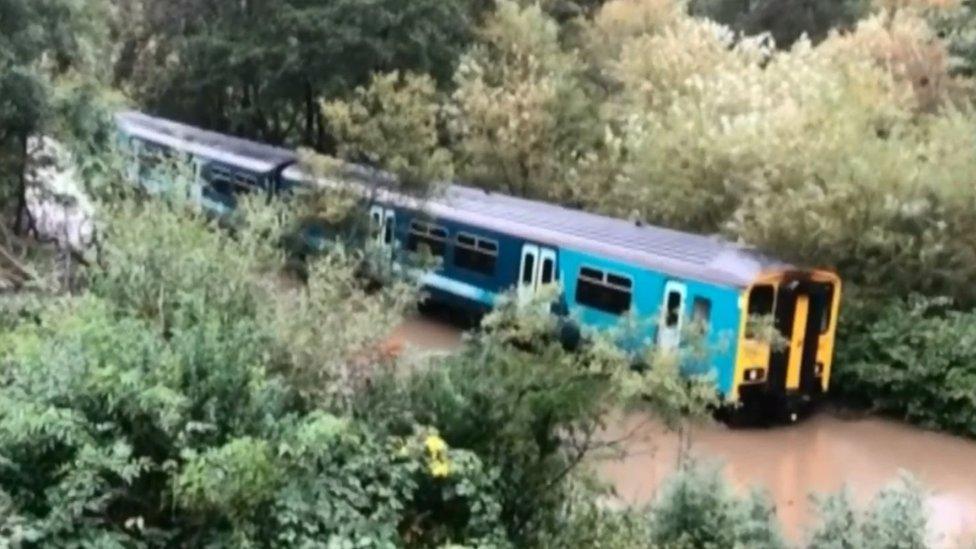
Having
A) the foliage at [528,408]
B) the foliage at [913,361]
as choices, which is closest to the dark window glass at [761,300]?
the foliage at [913,361]

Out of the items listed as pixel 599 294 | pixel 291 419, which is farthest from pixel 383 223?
pixel 291 419

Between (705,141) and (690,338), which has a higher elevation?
(705,141)

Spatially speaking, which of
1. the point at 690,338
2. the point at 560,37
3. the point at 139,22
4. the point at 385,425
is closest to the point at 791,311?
the point at 690,338

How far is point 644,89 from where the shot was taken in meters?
19.6

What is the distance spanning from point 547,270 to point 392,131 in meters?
2.65

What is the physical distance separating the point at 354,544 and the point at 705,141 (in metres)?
10.5

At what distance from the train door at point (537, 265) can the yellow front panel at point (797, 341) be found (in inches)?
121

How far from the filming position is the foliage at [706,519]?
8578mm

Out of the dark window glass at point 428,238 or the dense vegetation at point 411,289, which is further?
the dark window glass at point 428,238

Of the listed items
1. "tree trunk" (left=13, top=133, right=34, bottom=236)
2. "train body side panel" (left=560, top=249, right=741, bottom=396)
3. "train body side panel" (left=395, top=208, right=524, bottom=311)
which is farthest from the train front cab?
"tree trunk" (left=13, top=133, right=34, bottom=236)

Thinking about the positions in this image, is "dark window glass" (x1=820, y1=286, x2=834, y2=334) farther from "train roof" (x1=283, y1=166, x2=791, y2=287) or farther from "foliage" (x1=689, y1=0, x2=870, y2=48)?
"foliage" (x1=689, y1=0, x2=870, y2=48)

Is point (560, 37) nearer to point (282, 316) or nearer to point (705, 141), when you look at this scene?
point (705, 141)

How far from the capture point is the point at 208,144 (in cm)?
2173

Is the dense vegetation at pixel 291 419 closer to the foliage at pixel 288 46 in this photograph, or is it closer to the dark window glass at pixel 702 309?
the dark window glass at pixel 702 309
